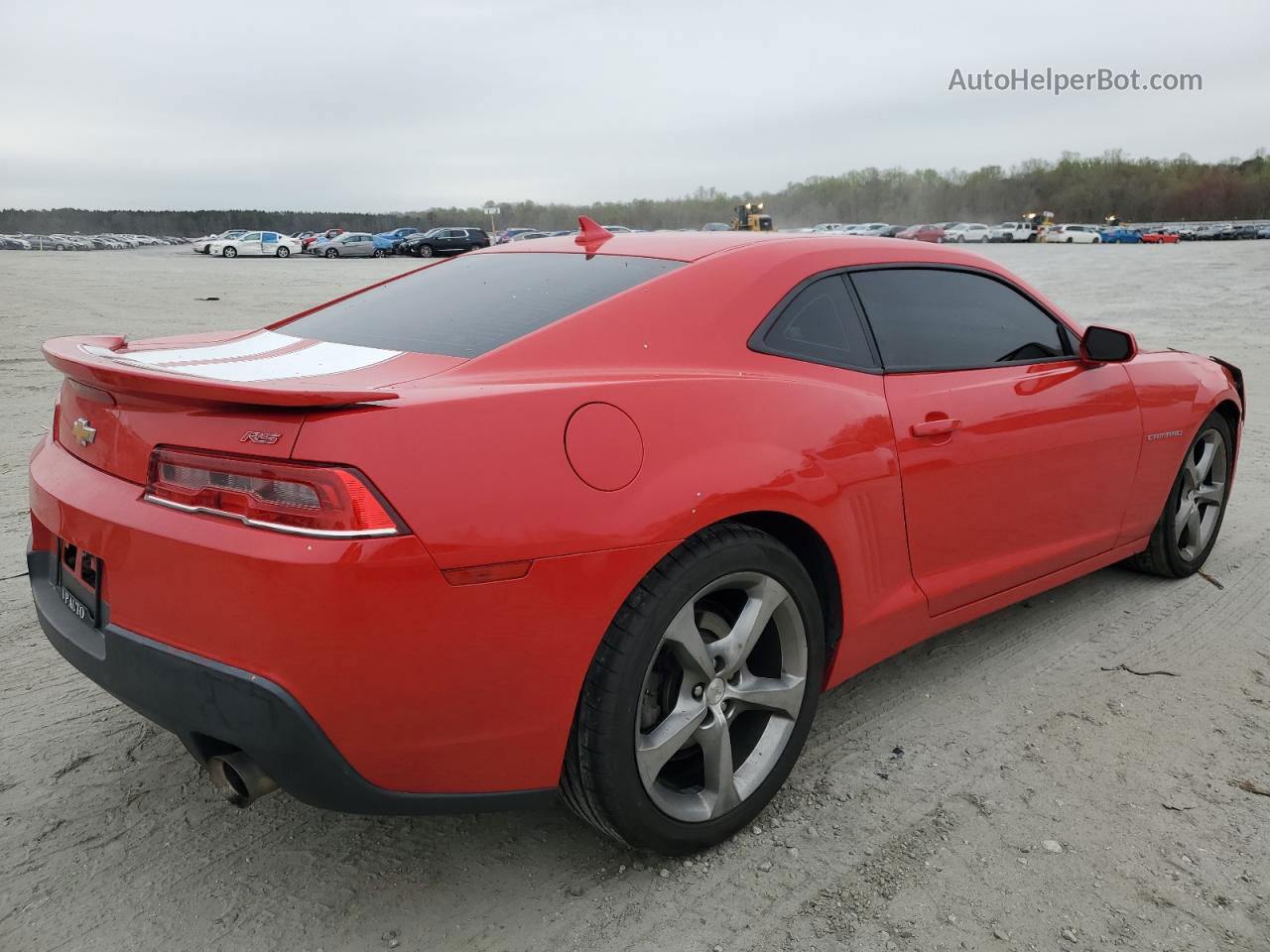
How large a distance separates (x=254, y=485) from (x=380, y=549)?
0.28 meters

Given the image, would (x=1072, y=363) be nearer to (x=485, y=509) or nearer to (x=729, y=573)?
(x=729, y=573)

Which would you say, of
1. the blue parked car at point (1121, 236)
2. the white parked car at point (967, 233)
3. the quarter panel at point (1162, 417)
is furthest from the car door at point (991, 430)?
the blue parked car at point (1121, 236)

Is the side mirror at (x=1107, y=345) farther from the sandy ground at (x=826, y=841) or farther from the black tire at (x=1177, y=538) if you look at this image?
the sandy ground at (x=826, y=841)

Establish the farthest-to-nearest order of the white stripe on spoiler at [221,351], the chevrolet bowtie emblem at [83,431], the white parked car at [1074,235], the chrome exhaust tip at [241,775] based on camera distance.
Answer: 1. the white parked car at [1074,235]
2. the white stripe on spoiler at [221,351]
3. the chevrolet bowtie emblem at [83,431]
4. the chrome exhaust tip at [241,775]

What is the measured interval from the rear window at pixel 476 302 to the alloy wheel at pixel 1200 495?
9.16 feet

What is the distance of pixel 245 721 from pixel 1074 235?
69561mm

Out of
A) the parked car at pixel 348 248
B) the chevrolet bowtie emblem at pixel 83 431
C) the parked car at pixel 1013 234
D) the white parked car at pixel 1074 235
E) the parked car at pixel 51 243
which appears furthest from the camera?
the parked car at pixel 51 243

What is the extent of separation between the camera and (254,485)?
1.83m

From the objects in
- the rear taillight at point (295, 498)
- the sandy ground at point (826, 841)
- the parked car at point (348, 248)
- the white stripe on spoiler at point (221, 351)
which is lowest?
the sandy ground at point (826, 841)

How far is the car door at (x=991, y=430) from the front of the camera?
2865 millimetres

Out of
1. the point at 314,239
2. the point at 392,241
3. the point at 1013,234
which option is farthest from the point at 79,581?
the point at 1013,234

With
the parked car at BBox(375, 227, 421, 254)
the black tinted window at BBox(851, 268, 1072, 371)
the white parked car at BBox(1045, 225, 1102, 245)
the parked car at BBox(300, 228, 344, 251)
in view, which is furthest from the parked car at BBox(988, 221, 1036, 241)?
the black tinted window at BBox(851, 268, 1072, 371)

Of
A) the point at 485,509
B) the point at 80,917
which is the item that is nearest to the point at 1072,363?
the point at 485,509

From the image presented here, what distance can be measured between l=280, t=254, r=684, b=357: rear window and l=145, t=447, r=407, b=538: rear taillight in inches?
23.0
